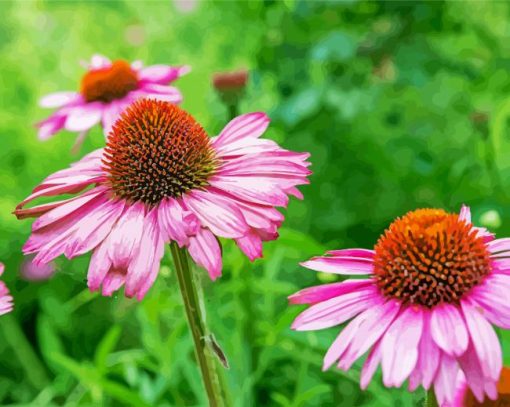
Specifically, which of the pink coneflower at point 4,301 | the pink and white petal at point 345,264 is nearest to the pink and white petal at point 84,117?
the pink coneflower at point 4,301

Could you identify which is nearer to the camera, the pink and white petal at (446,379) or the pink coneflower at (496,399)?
the pink and white petal at (446,379)

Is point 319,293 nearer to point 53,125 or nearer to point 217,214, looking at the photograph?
point 217,214

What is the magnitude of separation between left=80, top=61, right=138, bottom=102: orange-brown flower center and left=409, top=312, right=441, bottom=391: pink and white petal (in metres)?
0.74

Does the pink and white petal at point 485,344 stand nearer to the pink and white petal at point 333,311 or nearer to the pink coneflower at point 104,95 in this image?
the pink and white petal at point 333,311

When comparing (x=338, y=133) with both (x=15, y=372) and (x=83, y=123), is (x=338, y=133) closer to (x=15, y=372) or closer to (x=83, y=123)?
(x=83, y=123)

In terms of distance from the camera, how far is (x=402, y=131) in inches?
69.7

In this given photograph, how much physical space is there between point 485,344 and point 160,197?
34cm

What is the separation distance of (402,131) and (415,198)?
7.0 inches

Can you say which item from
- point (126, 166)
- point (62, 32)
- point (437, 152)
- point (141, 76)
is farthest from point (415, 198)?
point (62, 32)

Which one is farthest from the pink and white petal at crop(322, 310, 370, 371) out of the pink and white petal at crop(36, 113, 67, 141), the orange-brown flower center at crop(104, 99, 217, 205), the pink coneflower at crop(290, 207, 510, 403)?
the pink and white petal at crop(36, 113, 67, 141)

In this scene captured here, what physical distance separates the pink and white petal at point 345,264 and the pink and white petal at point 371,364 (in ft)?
0.35

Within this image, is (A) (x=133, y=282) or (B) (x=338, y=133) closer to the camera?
(A) (x=133, y=282)

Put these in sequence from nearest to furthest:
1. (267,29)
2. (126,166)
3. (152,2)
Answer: (126,166)
(267,29)
(152,2)

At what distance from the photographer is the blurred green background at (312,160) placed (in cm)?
124
